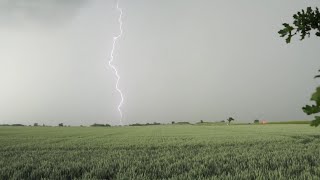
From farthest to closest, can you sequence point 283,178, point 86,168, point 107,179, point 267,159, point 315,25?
point 267,159 < point 86,168 < point 107,179 < point 283,178 < point 315,25

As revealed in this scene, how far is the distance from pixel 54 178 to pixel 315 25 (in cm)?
900

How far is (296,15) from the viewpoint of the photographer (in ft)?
8.46

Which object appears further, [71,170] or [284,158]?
[284,158]

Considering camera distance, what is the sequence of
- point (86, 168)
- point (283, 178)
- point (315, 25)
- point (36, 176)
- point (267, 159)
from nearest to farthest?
point (315, 25) → point (283, 178) → point (36, 176) → point (86, 168) → point (267, 159)

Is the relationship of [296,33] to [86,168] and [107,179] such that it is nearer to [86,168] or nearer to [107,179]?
[107,179]

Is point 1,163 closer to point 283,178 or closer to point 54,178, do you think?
point 54,178

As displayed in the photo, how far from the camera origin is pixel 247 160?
1283 cm

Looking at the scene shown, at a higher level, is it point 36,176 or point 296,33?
point 296,33

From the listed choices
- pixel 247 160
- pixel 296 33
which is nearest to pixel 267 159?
pixel 247 160

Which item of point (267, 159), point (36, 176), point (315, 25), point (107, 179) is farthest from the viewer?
point (267, 159)

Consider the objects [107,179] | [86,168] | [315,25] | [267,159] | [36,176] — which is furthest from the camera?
[267,159]

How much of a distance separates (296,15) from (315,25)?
14 cm

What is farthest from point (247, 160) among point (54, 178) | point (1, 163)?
point (1, 163)

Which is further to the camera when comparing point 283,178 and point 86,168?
point 86,168
